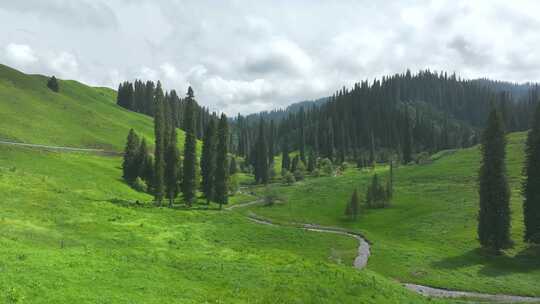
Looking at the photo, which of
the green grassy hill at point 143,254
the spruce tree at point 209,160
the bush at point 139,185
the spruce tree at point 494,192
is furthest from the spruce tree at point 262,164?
the spruce tree at point 494,192

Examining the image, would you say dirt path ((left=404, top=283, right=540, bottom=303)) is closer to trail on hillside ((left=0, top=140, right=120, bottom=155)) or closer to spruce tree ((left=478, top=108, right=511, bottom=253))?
spruce tree ((left=478, top=108, right=511, bottom=253))

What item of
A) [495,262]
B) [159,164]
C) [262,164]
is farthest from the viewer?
[262,164]

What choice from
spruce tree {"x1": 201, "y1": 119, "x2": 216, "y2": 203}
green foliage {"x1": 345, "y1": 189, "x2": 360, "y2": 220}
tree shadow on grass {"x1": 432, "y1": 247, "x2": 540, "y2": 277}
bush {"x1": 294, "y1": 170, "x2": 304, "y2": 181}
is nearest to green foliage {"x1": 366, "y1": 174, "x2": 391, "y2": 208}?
green foliage {"x1": 345, "y1": 189, "x2": 360, "y2": 220}

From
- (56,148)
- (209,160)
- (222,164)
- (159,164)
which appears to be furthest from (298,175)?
(56,148)

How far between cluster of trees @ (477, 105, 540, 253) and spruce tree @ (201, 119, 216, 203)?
52.3 metres

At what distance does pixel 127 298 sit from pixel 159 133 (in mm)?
51092

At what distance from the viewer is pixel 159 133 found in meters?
66.9

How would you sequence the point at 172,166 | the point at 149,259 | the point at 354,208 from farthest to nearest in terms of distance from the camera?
the point at 354,208
the point at 172,166
the point at 149,259

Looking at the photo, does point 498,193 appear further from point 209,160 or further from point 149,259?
point 209,160

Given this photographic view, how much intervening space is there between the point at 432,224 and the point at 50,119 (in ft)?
365

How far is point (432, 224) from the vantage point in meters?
68.0

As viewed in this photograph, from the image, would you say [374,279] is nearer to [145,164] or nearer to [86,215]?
[86,215]

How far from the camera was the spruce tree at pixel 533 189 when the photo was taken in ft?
174

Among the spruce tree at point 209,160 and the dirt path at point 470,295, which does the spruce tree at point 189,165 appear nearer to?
the spruce tree at point 209,160
